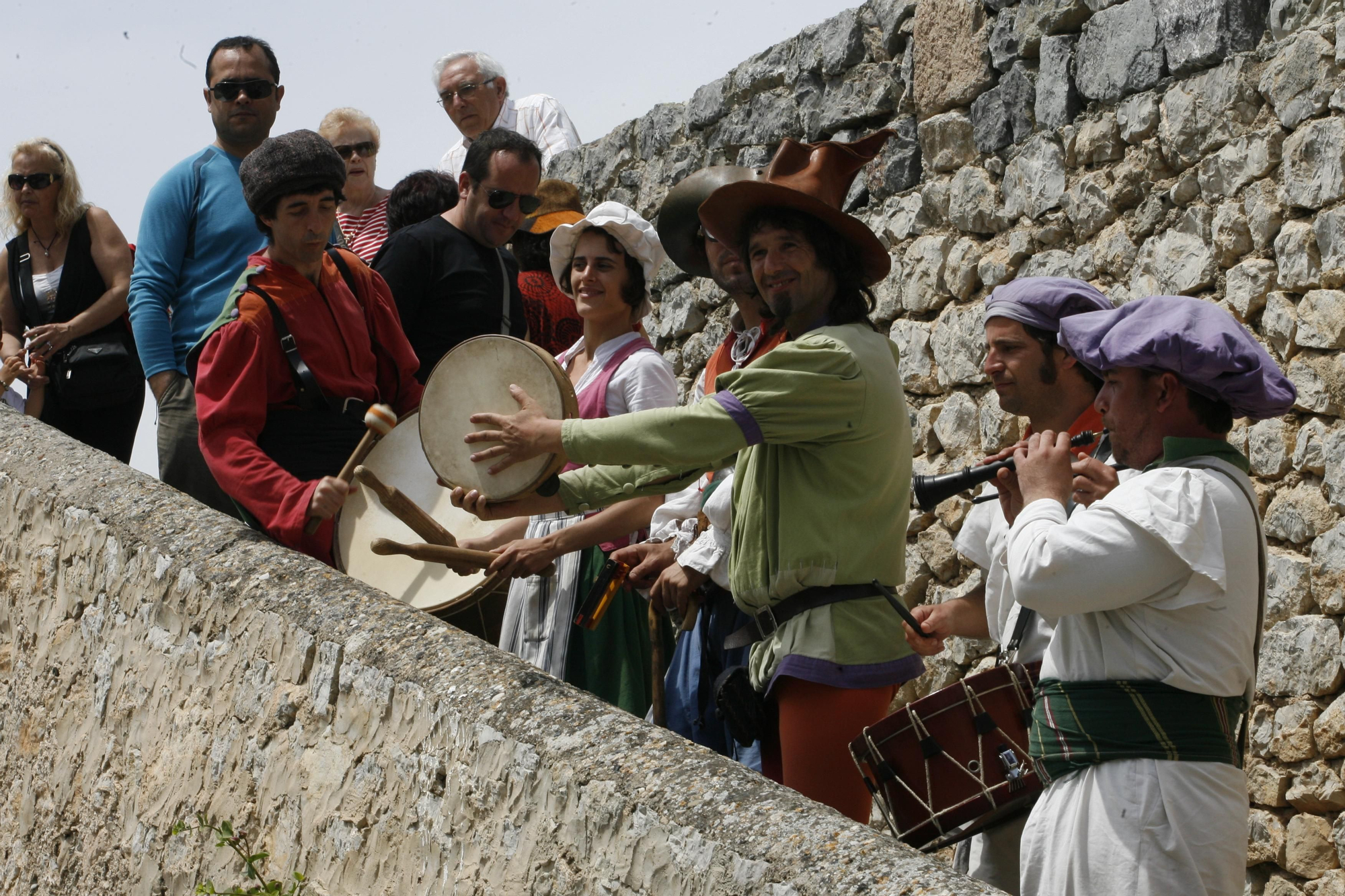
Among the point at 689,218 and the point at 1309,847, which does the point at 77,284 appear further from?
the point at 1309,847

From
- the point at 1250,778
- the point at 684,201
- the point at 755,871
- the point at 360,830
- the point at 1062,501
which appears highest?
the point at 684,201

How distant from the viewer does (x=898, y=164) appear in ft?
19.2

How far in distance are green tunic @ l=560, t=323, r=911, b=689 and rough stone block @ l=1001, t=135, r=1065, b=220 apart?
211 centimetres

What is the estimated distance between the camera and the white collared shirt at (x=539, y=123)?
7.17m

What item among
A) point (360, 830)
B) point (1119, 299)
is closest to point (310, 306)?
point (360, 830)

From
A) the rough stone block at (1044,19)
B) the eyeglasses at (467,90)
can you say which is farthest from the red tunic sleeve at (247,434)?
the eyeglasses at (467,90)

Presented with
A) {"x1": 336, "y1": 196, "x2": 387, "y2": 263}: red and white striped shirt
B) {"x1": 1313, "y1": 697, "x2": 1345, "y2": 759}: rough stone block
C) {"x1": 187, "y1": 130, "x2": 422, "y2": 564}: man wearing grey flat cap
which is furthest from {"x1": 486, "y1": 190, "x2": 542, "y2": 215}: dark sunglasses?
{"x1": 1313, "y1": 697, "x2": 1345, "y2": 759}: rough stone block

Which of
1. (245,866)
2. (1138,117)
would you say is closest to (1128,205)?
(1138,117)

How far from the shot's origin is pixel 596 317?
4.12m

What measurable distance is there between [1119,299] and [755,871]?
3.25m

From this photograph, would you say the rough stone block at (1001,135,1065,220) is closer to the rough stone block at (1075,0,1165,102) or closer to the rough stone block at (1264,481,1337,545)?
the rough stone block at (1075,0,1165,102)

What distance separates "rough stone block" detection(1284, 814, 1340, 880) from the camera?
3.98 metres

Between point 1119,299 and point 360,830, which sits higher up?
point 1119,299

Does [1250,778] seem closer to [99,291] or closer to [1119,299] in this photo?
[1119,299]
